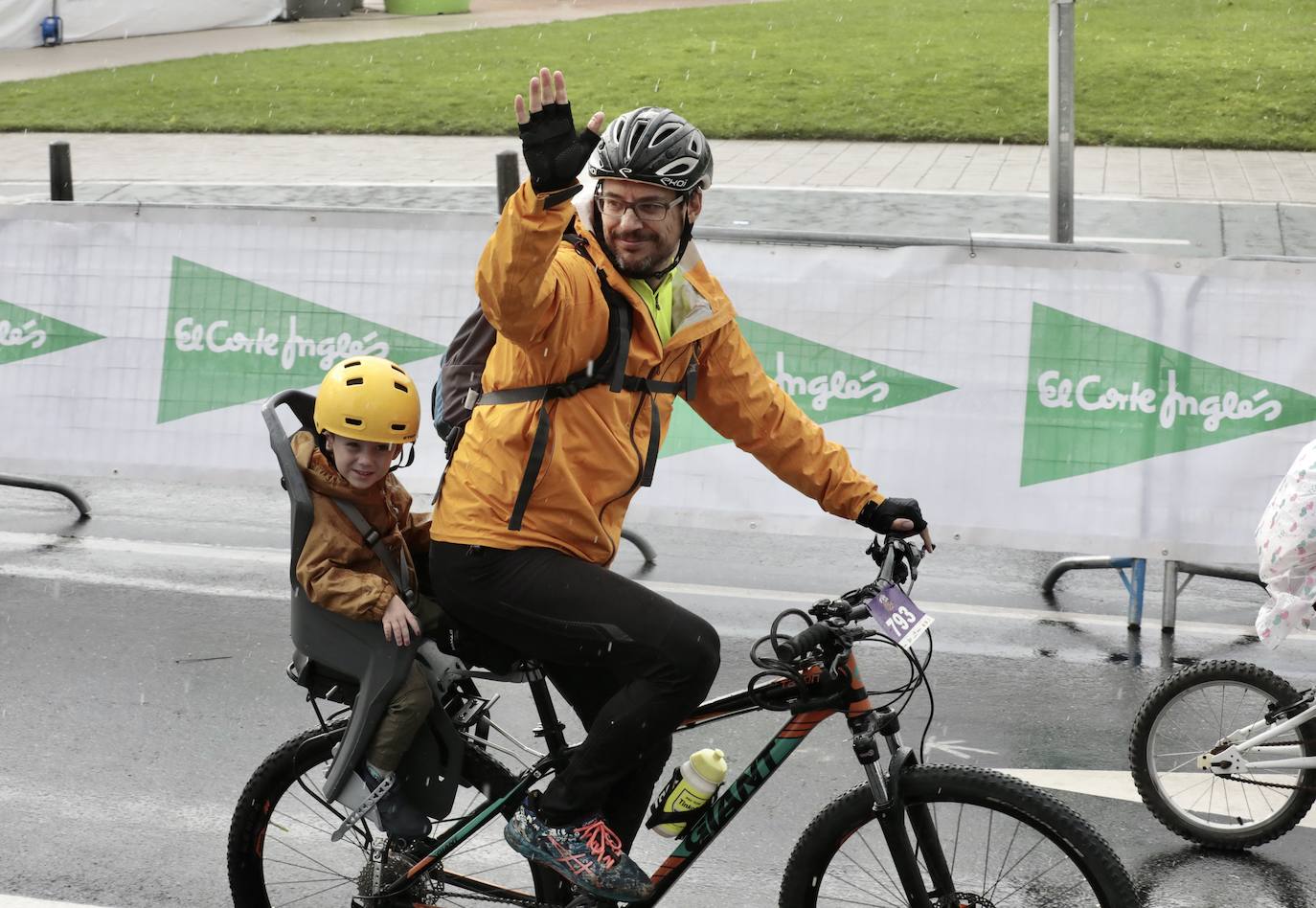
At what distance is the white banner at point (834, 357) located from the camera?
22.5ft

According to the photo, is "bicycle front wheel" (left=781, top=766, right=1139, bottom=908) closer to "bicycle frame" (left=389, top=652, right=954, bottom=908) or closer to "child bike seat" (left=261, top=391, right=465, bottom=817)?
"bicycle frame" (left=389, top=652, right=954, bottom=908)

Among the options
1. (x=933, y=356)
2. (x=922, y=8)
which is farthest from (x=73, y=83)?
(x=933, y=356)

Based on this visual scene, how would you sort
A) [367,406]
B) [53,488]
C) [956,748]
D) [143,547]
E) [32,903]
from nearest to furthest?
[367,406], [32,903], [956,748], [143,547], [53,488]

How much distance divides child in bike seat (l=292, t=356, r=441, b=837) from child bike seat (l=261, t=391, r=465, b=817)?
0.03 meters

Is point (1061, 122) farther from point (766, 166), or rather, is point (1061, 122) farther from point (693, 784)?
point (766, 166)

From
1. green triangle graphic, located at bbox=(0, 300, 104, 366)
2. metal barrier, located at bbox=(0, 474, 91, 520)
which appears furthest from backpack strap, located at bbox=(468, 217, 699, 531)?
metal barrier, located at bbox=(0, 474, 91, 520)

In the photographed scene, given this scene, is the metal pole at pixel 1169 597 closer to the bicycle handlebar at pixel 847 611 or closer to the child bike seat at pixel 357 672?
the bicycle handlebar at pixel 847 611

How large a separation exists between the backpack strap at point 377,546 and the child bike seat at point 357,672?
0.31ft

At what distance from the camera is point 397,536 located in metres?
4.07

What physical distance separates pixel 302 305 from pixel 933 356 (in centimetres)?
291

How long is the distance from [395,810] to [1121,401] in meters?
4.08

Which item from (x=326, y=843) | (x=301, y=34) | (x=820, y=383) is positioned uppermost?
(x=301, y=34)

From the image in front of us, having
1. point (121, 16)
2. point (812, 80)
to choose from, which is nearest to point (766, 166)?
point (812, 80)

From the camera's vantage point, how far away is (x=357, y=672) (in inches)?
153
